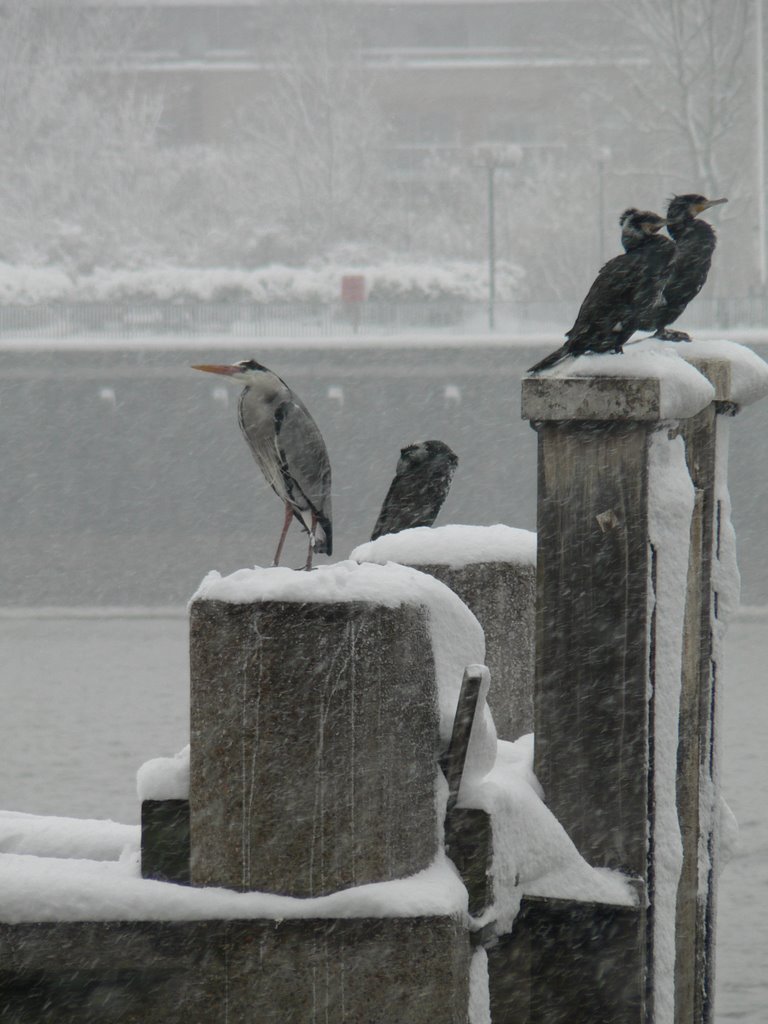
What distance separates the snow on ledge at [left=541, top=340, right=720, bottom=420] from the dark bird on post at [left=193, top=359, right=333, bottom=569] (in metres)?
0.80

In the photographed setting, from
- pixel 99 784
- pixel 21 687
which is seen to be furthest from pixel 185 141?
pixel 99 784

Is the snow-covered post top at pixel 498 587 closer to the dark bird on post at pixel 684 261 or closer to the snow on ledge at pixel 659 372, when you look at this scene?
the snow on ledge at pixel 659 372

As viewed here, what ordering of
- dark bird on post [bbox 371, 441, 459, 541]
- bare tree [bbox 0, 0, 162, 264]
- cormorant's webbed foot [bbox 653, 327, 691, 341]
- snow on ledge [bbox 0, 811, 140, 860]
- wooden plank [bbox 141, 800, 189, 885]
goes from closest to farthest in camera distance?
wooden plank [bbox 141, 800, 189, 885] < snow on ledge [bbox 0, 811, 140, 860] < cormorant's webbed foot [bbox 653, 327, 691, 341] < dark bird on post [bbox 371, 441, 459, 541] < bare tree [bbox 0, 0, 162, 264]

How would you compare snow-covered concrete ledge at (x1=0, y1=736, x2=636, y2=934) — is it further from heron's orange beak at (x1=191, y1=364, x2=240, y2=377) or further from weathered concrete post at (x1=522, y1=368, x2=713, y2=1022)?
heron's orange beak at (x1=191, y1=364, x2=240, y2=377)

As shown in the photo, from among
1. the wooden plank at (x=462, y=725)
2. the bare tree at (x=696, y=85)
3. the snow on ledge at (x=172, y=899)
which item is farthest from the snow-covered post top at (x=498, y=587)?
the bare tree at (x=696, y=85)

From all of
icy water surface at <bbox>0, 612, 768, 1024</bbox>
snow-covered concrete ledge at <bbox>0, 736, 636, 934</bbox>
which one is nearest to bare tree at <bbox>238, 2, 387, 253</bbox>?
icy water surface at <bbox>0, 612, 768, 1024</bbox>

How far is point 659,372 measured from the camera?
3.21 metres

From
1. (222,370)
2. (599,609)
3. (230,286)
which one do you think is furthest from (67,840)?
(230,286)

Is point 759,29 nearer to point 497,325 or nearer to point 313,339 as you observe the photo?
point 497,325

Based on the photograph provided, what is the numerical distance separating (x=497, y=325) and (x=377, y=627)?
30.7 m

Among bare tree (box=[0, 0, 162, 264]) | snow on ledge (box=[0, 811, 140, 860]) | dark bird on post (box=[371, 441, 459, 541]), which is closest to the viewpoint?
snow on ledge (box=[0, 811, 140, 860])

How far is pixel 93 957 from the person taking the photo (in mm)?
2648

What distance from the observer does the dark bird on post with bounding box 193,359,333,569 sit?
3945mm

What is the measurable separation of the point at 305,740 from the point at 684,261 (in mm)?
3248
